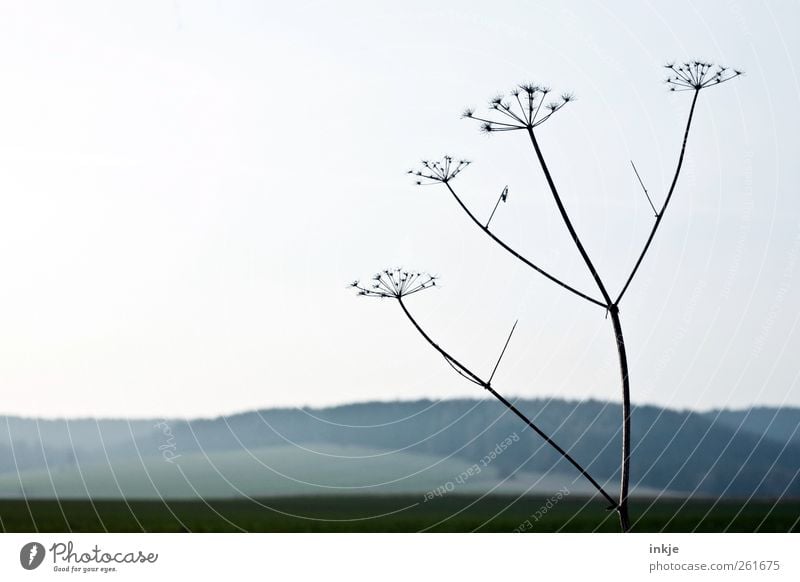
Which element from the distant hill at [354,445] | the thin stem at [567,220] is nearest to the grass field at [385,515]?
the distant hill at [354,445]

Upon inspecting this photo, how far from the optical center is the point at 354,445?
3.03 m

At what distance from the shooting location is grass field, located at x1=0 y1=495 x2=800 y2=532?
286cm

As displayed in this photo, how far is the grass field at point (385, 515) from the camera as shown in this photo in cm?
286

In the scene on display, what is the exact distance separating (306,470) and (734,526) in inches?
51.6

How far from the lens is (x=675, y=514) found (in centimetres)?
290

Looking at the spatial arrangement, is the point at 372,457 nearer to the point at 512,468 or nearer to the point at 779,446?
the point at 512,468

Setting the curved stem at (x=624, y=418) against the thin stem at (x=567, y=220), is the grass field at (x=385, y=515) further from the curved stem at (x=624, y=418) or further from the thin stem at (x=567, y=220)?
the thin stem at (x=567, y=220)

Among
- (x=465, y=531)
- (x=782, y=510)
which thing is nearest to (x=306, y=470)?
(x=465, y=531)
